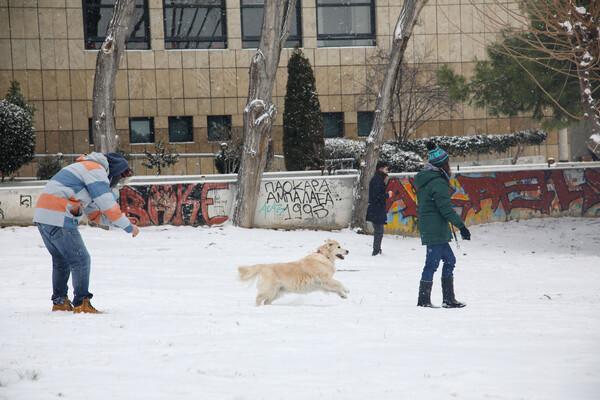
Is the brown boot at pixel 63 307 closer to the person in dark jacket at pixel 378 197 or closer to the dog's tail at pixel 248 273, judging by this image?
the dog's tail at pixel 248 273

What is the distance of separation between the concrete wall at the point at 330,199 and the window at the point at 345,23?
41.0ft

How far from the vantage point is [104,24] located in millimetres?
28219

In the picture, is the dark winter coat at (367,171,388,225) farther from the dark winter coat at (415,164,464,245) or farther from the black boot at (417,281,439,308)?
the dark winter coat at (415,164,464,245)

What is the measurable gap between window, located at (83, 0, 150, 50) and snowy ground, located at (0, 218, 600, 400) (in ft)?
59.8

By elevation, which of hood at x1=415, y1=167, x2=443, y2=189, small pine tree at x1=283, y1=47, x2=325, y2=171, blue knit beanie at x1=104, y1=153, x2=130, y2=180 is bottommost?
hood at x1=415, y1=167, x2=443, y2=189

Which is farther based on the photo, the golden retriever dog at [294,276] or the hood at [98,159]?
the golden retriever dog at [294,276]

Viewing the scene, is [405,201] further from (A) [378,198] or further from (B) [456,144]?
(B) [456,144]

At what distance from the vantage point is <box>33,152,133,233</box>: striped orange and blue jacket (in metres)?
6.56

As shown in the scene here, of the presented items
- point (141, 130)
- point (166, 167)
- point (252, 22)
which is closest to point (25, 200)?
point (166, 167)

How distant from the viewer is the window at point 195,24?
93.8 feet

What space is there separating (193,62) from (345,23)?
736cm

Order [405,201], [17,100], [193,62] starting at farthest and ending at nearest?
[193,62] < [17,100] < [405,201]

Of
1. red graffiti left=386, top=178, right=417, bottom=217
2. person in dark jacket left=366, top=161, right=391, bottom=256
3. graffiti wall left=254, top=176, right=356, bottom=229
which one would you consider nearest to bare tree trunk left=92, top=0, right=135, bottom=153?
graffiti wall left=254, top=176, right=356, bottom=229

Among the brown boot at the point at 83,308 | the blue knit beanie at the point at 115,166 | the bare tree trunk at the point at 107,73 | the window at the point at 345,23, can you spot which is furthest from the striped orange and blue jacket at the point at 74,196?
the window at the point at 345,23
